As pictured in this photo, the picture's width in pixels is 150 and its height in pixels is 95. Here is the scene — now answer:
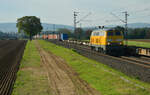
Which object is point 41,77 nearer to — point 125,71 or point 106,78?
point 106,78

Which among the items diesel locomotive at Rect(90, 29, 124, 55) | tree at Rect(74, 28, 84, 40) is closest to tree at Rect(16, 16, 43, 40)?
tree at Rect(74, 28, 84, 40)

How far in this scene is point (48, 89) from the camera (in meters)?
11.0

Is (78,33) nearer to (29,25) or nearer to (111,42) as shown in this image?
(29,25)

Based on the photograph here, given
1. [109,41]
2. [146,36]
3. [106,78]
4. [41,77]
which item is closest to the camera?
[106,78]

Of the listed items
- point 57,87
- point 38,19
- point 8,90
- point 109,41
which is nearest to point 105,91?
point 57,87

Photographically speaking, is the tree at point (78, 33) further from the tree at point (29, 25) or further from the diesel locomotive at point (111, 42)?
the diesel locomotive at point (111, 42)

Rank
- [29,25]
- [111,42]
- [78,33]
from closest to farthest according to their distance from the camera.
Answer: [111,42] < [29,25] < [78,33]

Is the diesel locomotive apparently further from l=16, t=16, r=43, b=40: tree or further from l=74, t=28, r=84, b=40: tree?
l=16, t=16, r=43, b=40: tree

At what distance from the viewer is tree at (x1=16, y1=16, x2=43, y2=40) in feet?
328

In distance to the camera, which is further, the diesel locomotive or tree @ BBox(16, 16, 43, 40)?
tree @ BBox(16, 16, 43, 40)

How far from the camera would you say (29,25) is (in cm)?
10012

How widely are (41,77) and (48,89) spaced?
11.0 ft

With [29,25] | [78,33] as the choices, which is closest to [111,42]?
[29,25]

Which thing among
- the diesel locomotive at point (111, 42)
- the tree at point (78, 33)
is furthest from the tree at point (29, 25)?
the diesel locomotive at point (111, 42)
